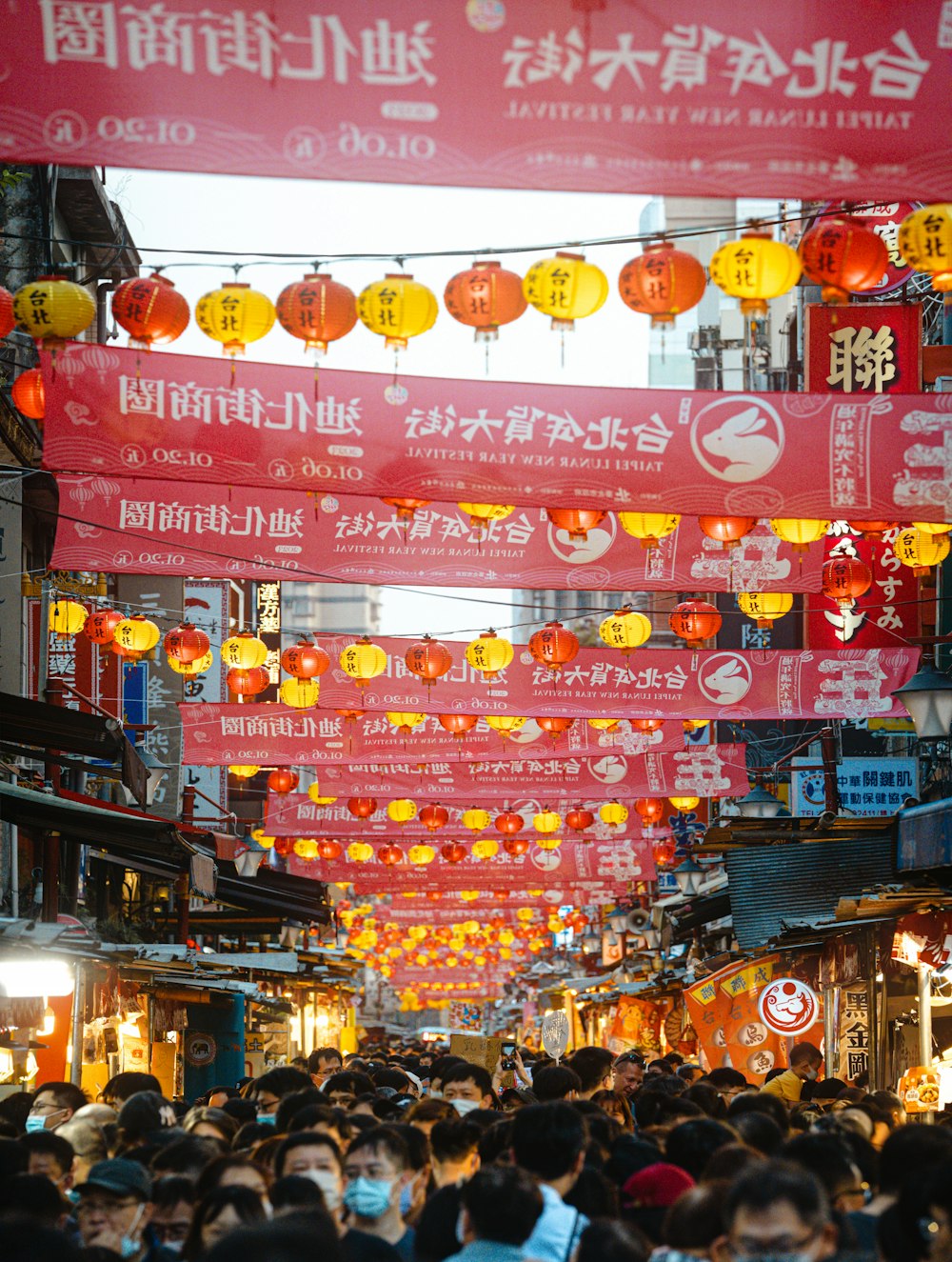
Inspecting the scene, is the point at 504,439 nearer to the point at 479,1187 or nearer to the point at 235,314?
the point at 235,314

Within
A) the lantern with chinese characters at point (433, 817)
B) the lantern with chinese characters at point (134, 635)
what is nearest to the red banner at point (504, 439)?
the lantern with chinese characters at point (134, 635)

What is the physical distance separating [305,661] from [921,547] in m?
6.86

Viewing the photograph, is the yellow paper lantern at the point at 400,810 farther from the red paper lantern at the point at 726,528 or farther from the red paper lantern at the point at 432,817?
the red paper lantern at the point at 726,528

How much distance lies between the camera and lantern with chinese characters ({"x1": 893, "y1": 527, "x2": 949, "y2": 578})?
14602 mm

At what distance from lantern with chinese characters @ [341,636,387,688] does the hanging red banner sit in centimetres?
244

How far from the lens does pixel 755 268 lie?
9.88 m

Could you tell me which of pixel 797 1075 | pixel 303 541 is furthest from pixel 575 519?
pixel 797 1075

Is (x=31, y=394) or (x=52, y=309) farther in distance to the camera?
(x=31, y=394)

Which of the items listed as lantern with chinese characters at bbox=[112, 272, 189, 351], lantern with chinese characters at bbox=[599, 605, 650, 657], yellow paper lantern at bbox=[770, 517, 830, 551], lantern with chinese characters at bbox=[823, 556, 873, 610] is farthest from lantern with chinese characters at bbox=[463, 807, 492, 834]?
lantern with chinese characters at bbox=[112, 272, 189, 351]

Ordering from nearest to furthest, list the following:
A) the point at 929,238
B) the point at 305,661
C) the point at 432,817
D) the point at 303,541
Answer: the point at 929,238 < the point at 303,541 < the point at 305,661 < the point at 432,817

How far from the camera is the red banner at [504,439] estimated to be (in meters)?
11.0

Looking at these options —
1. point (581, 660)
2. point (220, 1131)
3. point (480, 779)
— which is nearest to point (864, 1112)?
point (220, 1131)

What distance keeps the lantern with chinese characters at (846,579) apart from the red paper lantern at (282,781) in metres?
12.8

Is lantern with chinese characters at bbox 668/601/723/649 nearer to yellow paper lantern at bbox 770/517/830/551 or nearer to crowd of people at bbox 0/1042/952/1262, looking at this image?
yellow paper lantern at bbox 770/517/830/551
